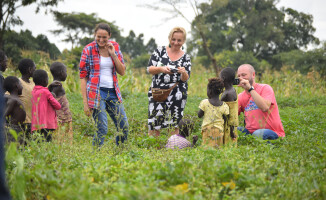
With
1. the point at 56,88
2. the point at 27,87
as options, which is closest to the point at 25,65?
the point at 27,87

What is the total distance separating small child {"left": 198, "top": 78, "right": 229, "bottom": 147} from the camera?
4.70 meters

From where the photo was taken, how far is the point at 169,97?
555 centimetres

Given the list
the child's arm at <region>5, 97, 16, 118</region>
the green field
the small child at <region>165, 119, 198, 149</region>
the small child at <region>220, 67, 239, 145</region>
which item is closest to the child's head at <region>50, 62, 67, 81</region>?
the child's arm at <region>5, 97, 16, 118</region>

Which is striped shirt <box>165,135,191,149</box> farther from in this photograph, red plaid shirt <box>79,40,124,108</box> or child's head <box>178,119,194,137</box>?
red plaid shirt <box>79,40,124,108</box>

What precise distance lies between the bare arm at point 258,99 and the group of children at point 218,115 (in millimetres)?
194

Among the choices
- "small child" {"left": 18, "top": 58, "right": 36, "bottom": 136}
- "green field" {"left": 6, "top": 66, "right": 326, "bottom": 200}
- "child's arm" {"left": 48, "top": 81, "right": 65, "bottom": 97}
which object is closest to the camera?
"green field" {"left": 6, "top": 66, "right": 326, "bottom": 200}

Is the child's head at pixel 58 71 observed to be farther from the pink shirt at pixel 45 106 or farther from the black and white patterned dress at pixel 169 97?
the black and white patterned dress at pixel 169 97

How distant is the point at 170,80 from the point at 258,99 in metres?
1.49

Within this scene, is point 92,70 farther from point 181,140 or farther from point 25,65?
point 181,140

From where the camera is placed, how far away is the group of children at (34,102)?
467 cm

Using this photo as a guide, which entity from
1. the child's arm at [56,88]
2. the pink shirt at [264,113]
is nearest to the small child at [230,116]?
the pink shirt at [264,113]

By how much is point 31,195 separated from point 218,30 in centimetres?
3893

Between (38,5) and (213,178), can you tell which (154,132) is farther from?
(38,5)

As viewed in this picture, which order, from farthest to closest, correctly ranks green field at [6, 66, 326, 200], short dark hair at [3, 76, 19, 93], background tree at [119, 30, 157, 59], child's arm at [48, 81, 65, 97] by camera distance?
background tree at [119, 30, 157, 59] < child's arm at [48, 81, 65, 97] < short dark hair at [3, 76, 19, 93] < green field at [6, 66, 326, 200]
